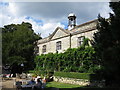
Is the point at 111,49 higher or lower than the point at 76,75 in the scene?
higher

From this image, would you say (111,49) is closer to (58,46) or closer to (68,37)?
(68,37)

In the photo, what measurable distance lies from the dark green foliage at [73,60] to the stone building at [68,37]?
68.6 inches

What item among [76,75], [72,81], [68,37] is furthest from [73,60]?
[68,37]

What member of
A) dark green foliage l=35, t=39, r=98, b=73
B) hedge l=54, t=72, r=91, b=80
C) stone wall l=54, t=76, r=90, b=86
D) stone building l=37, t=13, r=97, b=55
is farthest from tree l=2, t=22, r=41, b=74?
hedge l=54, t=72, r=91, b=80

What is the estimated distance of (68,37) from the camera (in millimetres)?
25797

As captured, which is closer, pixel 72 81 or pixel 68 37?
pixel 72 81

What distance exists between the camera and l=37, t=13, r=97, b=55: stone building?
22.9 metres

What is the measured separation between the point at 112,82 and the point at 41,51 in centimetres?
2673

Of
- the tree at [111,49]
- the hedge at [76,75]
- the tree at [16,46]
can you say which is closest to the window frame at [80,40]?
the hedge at [76,75]

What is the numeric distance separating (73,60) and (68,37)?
16.4 ft

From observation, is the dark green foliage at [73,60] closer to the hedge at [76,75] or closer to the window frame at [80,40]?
the hedge at [76,75]

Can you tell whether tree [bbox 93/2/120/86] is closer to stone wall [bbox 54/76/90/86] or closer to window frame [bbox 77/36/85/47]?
stone wall [bbox 54/76/90/86]

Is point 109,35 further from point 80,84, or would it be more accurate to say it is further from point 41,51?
point 41,51

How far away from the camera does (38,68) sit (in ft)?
98.8
